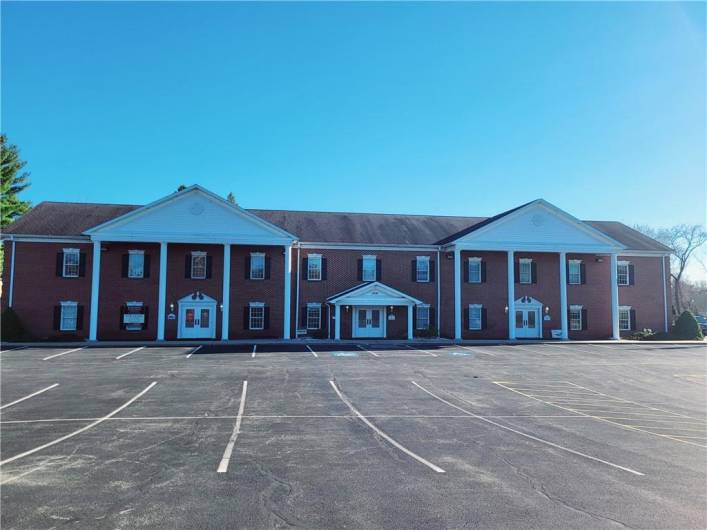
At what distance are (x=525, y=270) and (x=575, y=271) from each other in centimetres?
389

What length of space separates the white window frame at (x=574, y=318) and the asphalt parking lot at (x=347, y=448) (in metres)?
17.6

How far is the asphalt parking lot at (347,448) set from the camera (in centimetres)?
612

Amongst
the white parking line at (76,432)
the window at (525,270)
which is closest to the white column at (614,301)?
the window at (525,270)

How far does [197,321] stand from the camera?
32.0 m

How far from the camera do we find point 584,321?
36.4 meters

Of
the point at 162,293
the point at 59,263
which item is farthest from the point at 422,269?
the point at 59,263

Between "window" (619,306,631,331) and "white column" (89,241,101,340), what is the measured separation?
36036 millimetres

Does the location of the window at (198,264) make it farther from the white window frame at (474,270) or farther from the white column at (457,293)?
the white window frame at (474,270)

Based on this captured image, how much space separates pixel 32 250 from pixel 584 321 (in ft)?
122

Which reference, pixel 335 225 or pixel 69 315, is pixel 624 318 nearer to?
pixel 335 225

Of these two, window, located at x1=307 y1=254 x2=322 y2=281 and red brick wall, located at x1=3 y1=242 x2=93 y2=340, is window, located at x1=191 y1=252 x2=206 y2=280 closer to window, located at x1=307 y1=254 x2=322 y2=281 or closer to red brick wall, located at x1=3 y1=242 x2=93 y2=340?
red brick wall, located at x1=3 y1=242 x2=93 y2=340

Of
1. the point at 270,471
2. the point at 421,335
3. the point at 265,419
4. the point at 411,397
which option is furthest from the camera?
the point at 421,335

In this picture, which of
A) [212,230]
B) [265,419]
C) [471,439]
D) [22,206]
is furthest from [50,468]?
[22,206]

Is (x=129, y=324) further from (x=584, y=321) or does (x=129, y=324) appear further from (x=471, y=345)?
(x=584, y=321)
